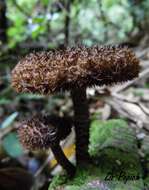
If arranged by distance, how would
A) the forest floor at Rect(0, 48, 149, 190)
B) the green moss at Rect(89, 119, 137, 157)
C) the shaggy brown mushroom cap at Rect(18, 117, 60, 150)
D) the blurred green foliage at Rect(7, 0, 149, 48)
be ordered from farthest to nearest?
the blurred green foliage at Rect(7, 0, 149, 48)
the green moss at Rect(89, 119, 137, 157)
the forest floor at Rect(0, 48, 149, 190)
the shaggy brown mushroom cap at Rect(18, 117, 60, 150)

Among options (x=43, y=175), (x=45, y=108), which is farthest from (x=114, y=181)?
(x=45, y=108)

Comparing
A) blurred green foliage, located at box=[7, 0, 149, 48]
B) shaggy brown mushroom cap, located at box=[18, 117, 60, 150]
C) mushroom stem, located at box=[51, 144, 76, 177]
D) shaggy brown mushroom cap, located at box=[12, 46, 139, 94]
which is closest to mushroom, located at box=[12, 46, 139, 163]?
shaggy brown mushroom cap, located at box=[12, 46, 139, 94]

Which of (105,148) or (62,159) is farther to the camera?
(105,148)

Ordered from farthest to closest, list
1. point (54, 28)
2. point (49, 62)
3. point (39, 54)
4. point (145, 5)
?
point (54, 28), point (145, 5), point (39, 54), point (49, 62)

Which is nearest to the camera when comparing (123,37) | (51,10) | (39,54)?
(39,54)

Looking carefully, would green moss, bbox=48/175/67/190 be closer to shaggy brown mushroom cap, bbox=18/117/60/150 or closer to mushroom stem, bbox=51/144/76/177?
mushroom stem, bbox=51/144/76/177

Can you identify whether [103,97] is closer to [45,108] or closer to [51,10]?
[45,108]

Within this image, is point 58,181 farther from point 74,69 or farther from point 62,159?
point 74,69

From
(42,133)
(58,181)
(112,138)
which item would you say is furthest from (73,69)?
(112,138)
